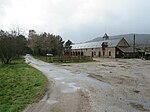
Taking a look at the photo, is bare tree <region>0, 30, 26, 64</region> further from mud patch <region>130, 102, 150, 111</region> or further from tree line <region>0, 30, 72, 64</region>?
mud patch <region>130, 102, 150, 111</region>

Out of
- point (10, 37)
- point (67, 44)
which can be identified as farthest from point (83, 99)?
point (67, 44)

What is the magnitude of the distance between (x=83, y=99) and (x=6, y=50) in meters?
33.7

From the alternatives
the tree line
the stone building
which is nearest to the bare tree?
the tree line

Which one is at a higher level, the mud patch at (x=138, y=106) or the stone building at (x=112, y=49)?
the stone building at (x=112, y=49)

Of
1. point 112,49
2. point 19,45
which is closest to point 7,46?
point 19,45

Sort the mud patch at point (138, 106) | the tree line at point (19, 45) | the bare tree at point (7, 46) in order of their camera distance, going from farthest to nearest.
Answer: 1. the tree line at point (19, 45)
2. the bare tree at point (7, 46)
3. the mud patch at point (138, 106)

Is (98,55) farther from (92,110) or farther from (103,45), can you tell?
(92,110)

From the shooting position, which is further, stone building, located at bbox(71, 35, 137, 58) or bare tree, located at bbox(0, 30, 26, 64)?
stone building, located at bbox(71, 35, 137, 58)

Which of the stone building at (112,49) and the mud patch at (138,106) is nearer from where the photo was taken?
the mud patch at (138,106)

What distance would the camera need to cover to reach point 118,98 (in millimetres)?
12031

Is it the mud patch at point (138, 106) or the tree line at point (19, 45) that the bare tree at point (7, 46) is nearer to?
the tree line at point (19, 45)

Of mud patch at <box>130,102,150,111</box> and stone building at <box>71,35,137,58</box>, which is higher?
stone building at <box>71,35,137,58</box>

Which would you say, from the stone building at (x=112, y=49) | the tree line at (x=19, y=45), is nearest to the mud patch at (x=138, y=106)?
the tree line at (x=19, y=45)

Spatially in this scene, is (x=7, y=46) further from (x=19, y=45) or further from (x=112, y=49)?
(x=112, y=49)
